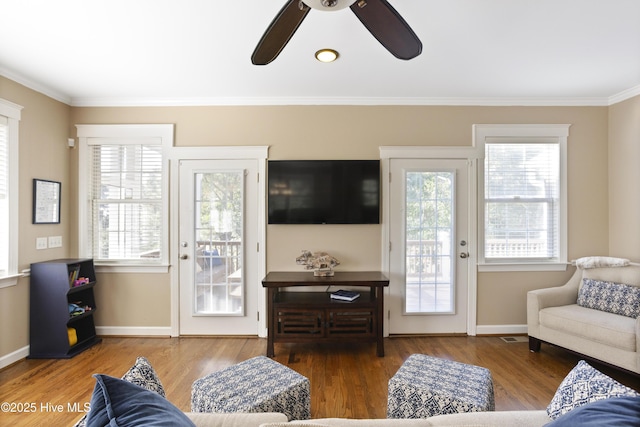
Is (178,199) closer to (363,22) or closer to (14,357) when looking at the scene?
(14,357)

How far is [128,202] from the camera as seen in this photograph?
356 centimetres

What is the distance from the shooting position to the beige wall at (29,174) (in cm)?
286

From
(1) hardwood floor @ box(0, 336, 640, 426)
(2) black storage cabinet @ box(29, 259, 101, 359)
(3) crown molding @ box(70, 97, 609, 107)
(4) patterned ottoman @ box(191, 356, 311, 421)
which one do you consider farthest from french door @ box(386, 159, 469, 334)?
(2) black storage cabinet @ box(29, 259, 101, 359)

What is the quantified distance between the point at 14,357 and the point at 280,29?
143 inches

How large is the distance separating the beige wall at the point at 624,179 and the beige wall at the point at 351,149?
29mm

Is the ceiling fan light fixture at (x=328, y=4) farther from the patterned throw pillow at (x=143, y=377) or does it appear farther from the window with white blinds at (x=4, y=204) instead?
the window with white blinds at (x=4, y=204)

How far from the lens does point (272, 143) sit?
3535 mm

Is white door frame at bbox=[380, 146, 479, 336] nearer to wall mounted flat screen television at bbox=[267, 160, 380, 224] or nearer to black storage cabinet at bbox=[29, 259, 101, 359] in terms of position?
wall mounted flat screen television at bbox=[267, 160, 380, 224]

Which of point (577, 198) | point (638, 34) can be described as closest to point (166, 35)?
point (638, 34)

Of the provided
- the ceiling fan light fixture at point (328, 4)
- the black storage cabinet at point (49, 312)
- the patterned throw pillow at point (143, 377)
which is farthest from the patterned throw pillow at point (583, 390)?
the black storage cabinet at point (49, 312)

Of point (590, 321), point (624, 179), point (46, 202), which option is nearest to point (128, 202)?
point (46, 202)

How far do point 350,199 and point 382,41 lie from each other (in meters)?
1.92

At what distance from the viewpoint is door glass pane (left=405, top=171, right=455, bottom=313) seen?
3.52 meters

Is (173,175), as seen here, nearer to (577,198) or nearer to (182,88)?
(182,88)
